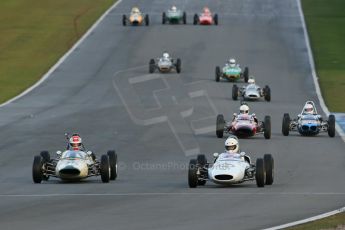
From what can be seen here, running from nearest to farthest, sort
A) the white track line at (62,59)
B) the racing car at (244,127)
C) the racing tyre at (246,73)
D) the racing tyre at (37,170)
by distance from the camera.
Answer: the racing tyre at (37,170), the racing car at (244,127), the white track line at (62,59), the racing tyre at (246,73)

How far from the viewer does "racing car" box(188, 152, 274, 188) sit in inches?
1196

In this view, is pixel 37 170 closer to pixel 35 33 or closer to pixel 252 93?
pixel 252 93

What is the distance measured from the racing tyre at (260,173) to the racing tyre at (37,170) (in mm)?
6074

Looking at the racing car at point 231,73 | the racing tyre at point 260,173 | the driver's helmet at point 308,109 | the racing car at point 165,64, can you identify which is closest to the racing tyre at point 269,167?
the racing tyre at point 260,173

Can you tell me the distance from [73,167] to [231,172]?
4.44 meters

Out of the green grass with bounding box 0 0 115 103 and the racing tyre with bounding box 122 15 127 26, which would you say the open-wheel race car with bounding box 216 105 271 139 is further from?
the racing tyre with bounding box 122 15 127 26

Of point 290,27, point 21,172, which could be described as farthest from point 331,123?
point 290,27

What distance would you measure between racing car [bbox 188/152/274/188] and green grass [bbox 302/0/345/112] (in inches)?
972

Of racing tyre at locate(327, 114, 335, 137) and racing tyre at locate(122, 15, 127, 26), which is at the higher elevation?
racing tyre at locate(122, 15, 127, 26)

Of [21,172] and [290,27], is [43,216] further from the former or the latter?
[290,27]

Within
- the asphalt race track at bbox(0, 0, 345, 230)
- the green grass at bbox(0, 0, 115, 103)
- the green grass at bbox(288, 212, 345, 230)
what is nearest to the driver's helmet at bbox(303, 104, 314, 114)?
the asphalt race track at bbox(0, 0, 345, 230)

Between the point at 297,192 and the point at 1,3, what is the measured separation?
74.7m

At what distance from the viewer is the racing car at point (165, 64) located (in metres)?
69.3

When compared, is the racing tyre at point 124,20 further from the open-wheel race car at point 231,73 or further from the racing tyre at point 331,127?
the racing tyre at point 331,127
